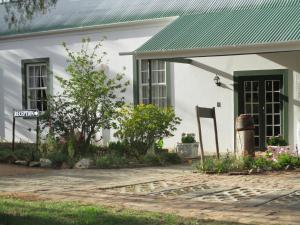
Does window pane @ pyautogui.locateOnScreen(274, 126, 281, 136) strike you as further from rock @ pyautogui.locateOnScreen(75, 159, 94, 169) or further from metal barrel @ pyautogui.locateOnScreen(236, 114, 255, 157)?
rock @ pyautogui.locateOnScreen(75, 159, 94, 169)

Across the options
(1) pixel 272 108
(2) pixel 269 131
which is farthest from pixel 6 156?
(1) pixel 272 108

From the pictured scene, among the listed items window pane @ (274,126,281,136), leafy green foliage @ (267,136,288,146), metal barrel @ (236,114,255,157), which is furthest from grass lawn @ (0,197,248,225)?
window pane @ (274,126,281,136)

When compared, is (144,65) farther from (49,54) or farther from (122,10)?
(49,54)

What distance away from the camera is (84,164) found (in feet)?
42.1

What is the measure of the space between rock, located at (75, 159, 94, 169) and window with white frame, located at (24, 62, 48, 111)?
26.1ft

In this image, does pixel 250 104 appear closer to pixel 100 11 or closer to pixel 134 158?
pixel 134 158

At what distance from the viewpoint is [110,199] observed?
830cm

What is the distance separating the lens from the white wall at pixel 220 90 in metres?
15.5

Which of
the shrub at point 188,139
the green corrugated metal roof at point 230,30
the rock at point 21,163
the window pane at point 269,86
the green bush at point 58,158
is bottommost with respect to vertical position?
the rock at point 21,163

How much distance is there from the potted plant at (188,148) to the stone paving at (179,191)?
3.18m

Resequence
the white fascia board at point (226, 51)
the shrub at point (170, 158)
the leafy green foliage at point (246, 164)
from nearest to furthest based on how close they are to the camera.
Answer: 1. the leafy green foliage at point (246, 164)
2. the white fascia board at point (226, 51)
3. the shrub at point (170, 158)

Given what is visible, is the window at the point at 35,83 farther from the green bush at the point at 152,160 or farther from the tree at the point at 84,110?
the green bush at the point at 152,160

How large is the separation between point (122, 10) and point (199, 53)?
514 centimetres

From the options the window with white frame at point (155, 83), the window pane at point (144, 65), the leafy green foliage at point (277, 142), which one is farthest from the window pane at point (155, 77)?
the leafy green foliage at point (277, 142)
